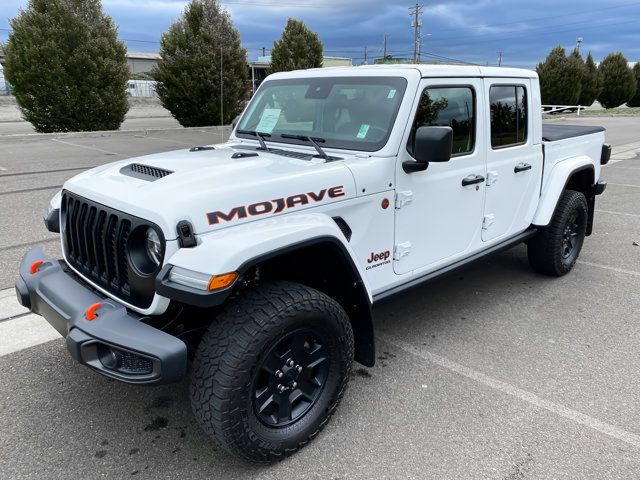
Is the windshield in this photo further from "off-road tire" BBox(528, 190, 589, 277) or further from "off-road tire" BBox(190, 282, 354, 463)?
"off-road tire" BBox(528, 190, 589, 277)

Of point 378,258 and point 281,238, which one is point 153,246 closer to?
point 281,238

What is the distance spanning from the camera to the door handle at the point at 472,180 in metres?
3.51

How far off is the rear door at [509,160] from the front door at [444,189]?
0.46 ft

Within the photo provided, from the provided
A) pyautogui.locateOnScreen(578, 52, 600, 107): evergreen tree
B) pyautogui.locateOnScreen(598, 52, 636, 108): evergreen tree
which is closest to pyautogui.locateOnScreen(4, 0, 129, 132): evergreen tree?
pyautogui.locateOnScreen(578, 52, 600, 107): evergreen tree

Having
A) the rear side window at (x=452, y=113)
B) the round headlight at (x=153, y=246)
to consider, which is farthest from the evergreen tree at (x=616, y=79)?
the round headlight at (x=153, y=246)

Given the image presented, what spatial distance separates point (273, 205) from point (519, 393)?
186cm

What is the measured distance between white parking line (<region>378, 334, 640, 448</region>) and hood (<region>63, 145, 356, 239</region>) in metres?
1.36

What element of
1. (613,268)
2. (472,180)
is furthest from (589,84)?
(472,180)

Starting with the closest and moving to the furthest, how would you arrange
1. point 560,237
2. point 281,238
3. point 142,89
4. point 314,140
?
point 281,238 → point 314,140 → point 560,237 → point 142,89

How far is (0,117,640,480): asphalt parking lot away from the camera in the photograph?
250 centimetres

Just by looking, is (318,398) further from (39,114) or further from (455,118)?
(39,114)

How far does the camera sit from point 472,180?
3.57m

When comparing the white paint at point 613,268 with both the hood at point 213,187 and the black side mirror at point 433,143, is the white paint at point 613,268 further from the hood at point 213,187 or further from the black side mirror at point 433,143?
the hood at point 213,187

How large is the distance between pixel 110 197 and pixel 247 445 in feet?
4.32
